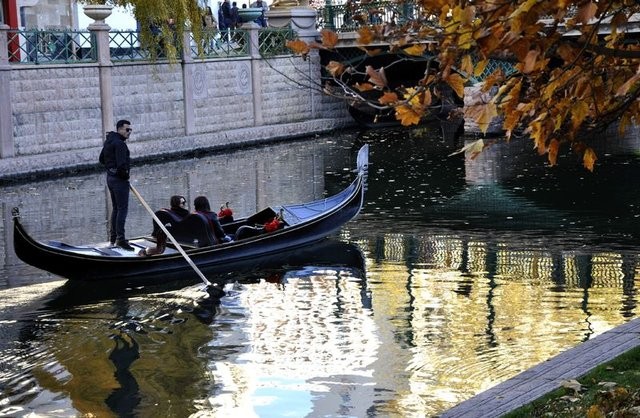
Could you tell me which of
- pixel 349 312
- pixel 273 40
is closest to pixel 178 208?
pixel 349 312

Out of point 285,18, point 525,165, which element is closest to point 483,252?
point 525,165

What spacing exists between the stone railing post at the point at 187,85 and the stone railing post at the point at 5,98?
21.9 ft

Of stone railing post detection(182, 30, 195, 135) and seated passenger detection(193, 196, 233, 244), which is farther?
stone railing post detection(182, 30, 195, 135)

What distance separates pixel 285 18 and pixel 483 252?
75.5ft

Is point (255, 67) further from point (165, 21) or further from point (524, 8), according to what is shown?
point (524, 8)

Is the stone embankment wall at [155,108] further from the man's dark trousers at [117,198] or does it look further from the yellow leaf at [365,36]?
the yellow leaf at [365,36]

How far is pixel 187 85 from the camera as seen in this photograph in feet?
111

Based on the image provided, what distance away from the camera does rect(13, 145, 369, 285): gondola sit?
14594 mm

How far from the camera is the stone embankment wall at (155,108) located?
28344mm

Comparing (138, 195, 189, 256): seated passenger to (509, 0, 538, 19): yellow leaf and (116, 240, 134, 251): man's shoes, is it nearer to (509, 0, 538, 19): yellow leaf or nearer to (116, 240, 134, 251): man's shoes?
(116, 240, 134, 251): man's shoes

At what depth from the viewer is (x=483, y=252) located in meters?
17.2

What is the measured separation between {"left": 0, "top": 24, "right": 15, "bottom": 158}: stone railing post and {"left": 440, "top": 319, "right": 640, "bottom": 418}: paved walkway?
19.9 metres

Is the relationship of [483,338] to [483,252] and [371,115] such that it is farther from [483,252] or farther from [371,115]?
[371,115]

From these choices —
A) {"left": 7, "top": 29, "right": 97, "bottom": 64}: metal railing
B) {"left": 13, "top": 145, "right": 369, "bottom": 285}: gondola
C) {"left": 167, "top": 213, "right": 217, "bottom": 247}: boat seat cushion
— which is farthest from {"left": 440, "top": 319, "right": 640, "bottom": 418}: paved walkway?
{"left": 7, "top": 29, "right": 97, "bottom": 64}: metal railing
